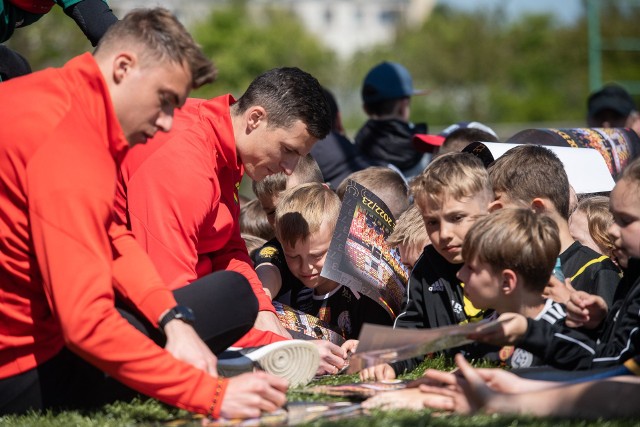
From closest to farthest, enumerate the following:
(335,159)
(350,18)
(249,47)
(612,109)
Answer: (335,159) < (612,109) < (249,47) < (350,18)

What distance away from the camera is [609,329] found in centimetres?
349

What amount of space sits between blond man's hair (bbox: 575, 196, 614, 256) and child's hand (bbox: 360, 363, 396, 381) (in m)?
1.56

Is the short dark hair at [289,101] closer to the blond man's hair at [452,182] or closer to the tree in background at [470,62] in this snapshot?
the blond man's hair at [452,182]

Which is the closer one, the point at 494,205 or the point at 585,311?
the point at 585,311

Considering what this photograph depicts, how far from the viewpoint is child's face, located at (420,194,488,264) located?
4.16 meters

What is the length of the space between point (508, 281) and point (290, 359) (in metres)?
→ 0.94

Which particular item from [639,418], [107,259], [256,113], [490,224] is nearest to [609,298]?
[490,224]

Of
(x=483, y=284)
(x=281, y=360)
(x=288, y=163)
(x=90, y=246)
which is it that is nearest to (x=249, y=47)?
(x=288, y=163)

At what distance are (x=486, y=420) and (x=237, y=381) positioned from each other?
0.79 m

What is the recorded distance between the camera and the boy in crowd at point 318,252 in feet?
16.0

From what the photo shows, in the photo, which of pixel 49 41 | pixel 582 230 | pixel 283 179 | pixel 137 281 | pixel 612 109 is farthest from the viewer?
pixel 49 41

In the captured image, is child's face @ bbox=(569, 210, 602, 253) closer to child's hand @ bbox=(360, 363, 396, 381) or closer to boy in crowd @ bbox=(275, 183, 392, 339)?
boy in crowd @ bbox=(275, 183, 392, 339)

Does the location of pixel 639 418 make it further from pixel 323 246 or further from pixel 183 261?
pixel 323 246

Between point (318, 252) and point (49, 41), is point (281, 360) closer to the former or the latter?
point (318, 252)
